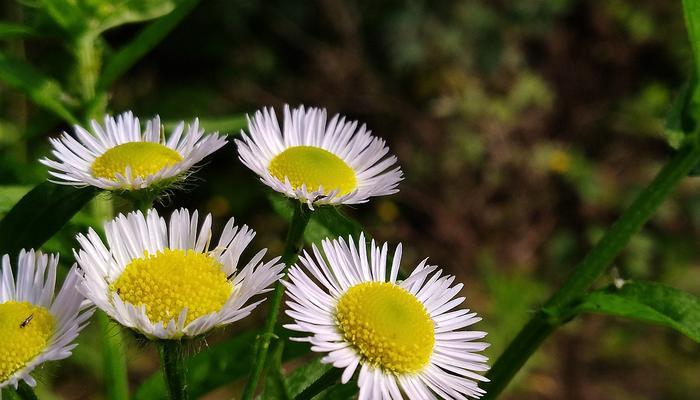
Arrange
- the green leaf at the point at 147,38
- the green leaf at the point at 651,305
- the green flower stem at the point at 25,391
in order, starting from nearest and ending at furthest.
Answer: the green flower stem at the point at 25,391 → the green leaf at the point at 651,305 → the green leaf at the point at 147,38

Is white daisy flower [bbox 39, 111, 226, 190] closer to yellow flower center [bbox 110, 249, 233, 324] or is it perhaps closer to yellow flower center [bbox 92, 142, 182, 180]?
yellow flower center [bbox 92, 142, 182, 180]

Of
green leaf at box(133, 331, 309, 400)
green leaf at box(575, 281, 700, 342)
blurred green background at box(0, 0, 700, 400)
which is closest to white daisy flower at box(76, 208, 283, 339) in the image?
green leaf at box(133, 331, 309, 400)

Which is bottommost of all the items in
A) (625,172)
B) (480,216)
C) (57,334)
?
(57,334)

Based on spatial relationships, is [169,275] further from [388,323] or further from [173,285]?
[388,323]

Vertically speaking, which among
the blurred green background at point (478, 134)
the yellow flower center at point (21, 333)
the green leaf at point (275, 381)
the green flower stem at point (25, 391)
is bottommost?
the green flower stem at point (25, 391)

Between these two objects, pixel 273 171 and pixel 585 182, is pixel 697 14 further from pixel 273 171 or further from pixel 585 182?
pixel 585 182

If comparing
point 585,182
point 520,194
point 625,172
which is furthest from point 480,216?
point 625,172

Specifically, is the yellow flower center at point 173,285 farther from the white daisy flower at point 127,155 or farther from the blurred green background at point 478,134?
the blurred green background at point 478,134

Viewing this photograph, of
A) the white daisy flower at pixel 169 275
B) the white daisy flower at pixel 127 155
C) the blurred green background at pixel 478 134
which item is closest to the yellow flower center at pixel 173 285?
the white daisy flower at pixel 169 275
